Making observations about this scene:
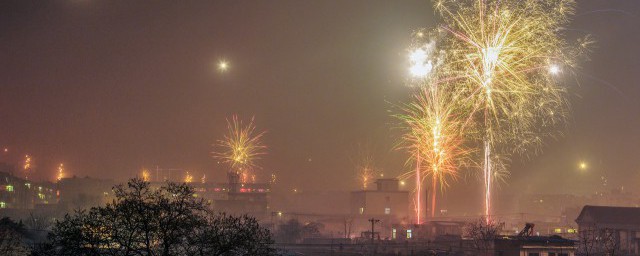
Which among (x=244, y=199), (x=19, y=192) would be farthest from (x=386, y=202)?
(x=19, y=192)

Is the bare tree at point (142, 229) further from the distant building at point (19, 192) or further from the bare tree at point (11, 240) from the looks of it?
the distant building at point (19, 192)

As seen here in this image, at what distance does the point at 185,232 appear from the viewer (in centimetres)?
2653

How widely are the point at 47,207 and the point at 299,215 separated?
51.5 metres

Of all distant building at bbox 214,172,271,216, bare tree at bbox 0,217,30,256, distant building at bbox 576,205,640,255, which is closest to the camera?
bare tree at bbox 0,217,30,256

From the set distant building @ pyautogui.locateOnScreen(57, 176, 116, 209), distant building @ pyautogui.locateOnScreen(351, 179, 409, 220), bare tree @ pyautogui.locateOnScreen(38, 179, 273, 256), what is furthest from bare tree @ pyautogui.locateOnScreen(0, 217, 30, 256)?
distant building @ pyautogui.locateOnScreen(57, 176, 116, 209)

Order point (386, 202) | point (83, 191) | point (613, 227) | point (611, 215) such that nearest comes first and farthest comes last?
point (613, 227) → point (611, 215) → point (386, 202) → point (83, 191)

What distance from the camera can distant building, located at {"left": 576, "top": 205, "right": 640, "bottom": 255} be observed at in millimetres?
72500

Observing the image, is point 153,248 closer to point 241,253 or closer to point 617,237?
point 241,253

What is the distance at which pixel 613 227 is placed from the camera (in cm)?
7662

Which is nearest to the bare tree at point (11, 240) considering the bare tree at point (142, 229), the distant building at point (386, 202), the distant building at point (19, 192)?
the bare tree at point (142, 229)

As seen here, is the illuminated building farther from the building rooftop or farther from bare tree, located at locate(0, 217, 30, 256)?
the building rooftop

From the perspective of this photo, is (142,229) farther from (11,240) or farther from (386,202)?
(386,202)

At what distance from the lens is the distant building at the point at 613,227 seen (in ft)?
238

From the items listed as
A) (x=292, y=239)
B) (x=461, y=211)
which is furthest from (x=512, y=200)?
(x=292, y=239)
